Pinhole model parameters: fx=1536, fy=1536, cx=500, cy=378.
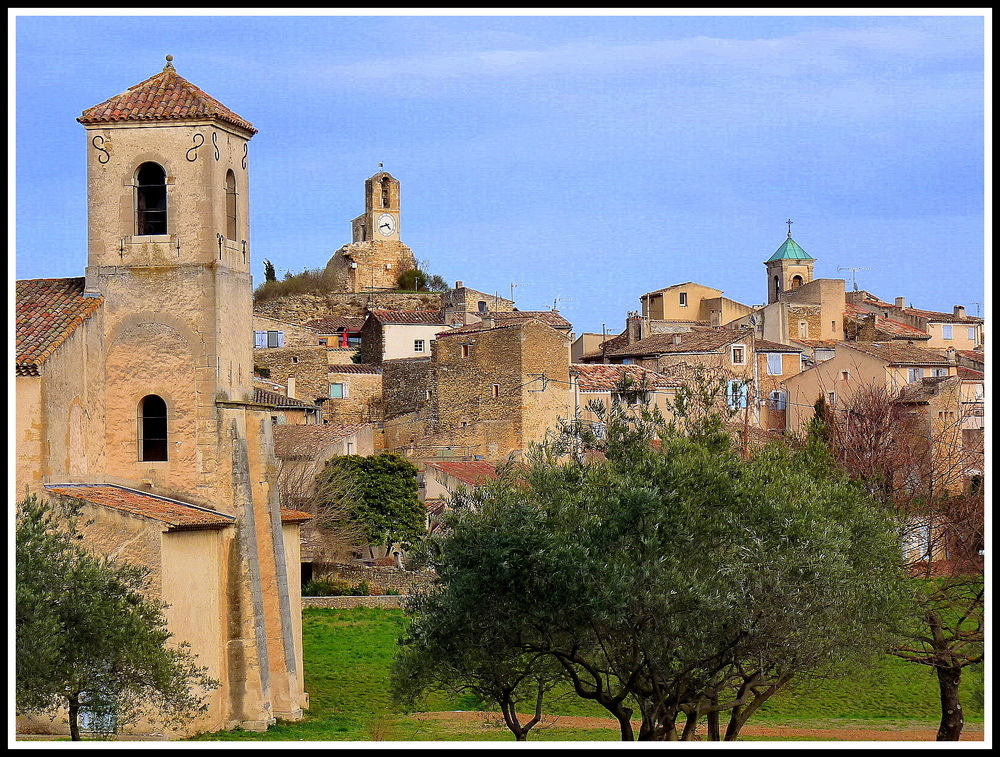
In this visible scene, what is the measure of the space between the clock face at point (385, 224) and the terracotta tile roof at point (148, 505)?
244 ft

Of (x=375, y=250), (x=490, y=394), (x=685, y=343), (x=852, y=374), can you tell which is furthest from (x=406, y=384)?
(x=375, y=250)

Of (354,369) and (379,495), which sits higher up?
(354,369)

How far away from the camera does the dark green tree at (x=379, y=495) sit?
5269 centimetres

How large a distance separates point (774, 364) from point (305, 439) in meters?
25.1

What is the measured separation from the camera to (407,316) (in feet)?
266

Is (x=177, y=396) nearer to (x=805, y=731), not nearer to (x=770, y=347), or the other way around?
(x=805, y=731)

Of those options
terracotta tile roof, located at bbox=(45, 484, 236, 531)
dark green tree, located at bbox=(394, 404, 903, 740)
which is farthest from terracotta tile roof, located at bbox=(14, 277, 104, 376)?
dark green tree, located at bbox=(394, 404, 903, 740)

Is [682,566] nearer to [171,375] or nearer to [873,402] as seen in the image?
[171,375]

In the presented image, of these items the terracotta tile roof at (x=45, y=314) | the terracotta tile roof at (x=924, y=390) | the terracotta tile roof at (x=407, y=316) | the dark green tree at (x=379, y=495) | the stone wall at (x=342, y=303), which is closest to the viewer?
the terracotta tile roof at (x=45, y=314)

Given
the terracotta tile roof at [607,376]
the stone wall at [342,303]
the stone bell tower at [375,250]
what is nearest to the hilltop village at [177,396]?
the terracotta tile roof at [607,376]

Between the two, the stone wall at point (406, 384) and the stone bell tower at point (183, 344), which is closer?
the stone bell tower at point (183, 344)

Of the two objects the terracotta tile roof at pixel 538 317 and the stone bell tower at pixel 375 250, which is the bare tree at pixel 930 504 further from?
the stone bell tower at pixel 375 250

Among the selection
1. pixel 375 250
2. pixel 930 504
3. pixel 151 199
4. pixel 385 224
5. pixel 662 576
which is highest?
pixel 385 224

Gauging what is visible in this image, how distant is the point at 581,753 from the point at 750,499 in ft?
18.5
